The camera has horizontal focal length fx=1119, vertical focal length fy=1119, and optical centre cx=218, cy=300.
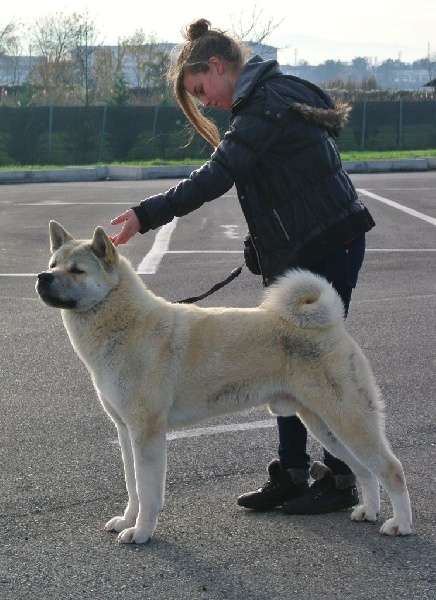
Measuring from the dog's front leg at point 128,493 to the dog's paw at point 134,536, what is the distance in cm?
15

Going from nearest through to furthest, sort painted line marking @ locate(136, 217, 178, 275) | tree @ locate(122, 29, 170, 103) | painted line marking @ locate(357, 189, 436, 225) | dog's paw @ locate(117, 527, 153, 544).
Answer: dog's paw @ locate(117, 527, 153, 544) < painted line marking @ locate(136, 217, 178, 275) < painted line marking @ locate(357, 189, 436, 225) < tree @ locate(122, 29, 170, 103)

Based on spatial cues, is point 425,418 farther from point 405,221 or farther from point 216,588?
point 405,221

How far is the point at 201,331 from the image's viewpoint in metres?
5.25

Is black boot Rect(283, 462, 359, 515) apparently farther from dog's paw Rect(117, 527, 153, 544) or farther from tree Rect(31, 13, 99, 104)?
tree Rect(31, 13, 99, 104)

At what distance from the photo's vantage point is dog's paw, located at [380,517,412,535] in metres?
5.09

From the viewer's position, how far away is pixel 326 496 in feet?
18.3

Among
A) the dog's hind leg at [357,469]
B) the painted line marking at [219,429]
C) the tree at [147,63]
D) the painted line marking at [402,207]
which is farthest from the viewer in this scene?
the tree at [147,63]

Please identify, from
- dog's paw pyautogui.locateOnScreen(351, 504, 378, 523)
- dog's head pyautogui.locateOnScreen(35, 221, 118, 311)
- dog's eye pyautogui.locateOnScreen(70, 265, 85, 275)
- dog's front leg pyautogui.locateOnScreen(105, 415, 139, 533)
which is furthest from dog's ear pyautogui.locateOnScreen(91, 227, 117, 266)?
dog's paw pyautogui.locateOnScreen(351, 504, 378, 523)

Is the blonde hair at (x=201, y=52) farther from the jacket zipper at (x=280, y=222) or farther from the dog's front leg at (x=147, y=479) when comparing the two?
the dog's front leg at (x=147, y=479)

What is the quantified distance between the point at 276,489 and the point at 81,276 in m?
1.48

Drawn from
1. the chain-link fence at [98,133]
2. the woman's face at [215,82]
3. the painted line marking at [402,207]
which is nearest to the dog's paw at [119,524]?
the woman's face at [215,82]

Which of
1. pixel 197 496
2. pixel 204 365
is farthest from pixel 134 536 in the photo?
pixel 204 365

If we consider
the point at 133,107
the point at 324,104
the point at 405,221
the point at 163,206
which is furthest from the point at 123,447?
the point at 133,107

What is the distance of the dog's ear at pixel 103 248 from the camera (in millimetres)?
5199
